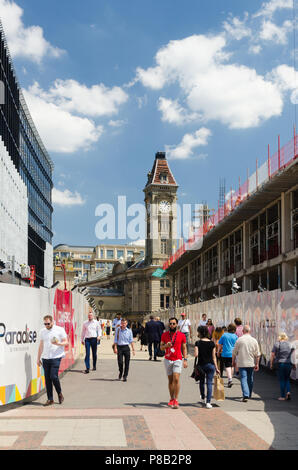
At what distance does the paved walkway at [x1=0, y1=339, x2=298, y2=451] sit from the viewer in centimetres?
802

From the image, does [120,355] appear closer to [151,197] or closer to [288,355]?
[288,355]

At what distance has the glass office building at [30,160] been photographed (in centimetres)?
4731

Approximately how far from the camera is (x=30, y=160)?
6531 cm

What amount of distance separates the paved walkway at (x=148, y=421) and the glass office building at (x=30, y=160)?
32.7 m

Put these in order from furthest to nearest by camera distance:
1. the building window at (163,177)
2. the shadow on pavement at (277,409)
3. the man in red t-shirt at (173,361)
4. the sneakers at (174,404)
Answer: the building window at (163,177), the man in red t-shirt at (173,361), the sneakers at (174,404), the shadow on pavement at (277,409)

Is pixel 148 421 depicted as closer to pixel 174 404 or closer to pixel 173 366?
pixel 174 404

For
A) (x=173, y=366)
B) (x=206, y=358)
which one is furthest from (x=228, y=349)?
(x=173, y=366)

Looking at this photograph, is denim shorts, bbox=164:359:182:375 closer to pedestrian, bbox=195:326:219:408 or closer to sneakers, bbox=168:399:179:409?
pedestrian, bbox=195:326:219:408

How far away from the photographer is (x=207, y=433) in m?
8.82

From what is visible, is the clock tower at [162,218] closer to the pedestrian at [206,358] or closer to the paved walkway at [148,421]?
the paved walkway at [148,421]

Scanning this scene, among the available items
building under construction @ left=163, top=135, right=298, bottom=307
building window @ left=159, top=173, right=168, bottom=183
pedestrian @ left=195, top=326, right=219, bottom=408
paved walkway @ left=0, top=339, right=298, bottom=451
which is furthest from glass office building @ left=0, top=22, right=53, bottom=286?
building window @ left=159, top=173, right=168, bottom=183

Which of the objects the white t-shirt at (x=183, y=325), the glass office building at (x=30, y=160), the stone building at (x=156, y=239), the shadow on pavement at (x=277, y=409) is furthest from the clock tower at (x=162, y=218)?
the shadow on pavement at (x=277, y=409)

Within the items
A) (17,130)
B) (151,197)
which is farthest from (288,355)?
(151,197)

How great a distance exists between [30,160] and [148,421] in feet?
190
